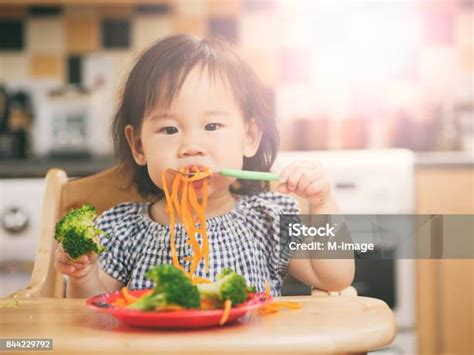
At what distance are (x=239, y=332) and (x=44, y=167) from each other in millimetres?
1190

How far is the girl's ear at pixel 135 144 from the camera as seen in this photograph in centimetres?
87

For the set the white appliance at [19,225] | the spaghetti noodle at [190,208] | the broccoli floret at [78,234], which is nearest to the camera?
the broccoli floret at [78,234]

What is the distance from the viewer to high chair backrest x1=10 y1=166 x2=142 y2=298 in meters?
0.91

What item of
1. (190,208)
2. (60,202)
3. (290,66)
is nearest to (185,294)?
(190,208)

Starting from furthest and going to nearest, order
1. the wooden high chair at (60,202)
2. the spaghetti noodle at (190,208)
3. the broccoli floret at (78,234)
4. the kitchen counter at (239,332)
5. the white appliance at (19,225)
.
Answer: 1. the white appliance at (19,225)
2. the wooden high chair at (60,202)
3. the spaghetti noodle at (190,208)
4. the broccoli floret at (78,234)
5. the kitchen counter at (239,332)

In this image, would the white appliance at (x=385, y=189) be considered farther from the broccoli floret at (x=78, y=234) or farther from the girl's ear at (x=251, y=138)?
the broccoli floret at (x=78, y=234)

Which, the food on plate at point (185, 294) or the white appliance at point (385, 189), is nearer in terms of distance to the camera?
the food on plate at point (185, 294)

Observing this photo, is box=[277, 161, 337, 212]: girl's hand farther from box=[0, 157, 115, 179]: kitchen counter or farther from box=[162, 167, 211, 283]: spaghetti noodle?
box=[0, 157, 115, 179]: kitchen counter

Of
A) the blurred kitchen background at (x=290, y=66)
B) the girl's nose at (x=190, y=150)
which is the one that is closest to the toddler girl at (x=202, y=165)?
the girl's nose at (x=190, y=150)

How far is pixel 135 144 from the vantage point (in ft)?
2.85

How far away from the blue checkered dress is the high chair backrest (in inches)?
2.3

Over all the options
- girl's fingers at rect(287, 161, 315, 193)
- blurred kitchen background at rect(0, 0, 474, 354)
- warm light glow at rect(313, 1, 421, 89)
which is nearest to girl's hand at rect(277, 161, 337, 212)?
girl's fingers at rect(287, 161, 315, 193)

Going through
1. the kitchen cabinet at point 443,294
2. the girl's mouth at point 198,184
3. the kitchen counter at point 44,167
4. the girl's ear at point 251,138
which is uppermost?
the girl's ear at point 251,138

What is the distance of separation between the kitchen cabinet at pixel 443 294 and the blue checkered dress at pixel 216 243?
0.87 meters
